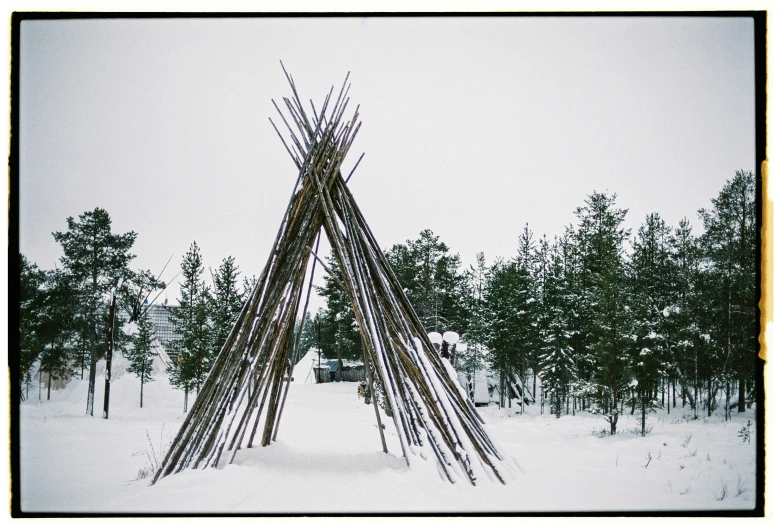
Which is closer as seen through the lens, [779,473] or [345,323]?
[779,473]

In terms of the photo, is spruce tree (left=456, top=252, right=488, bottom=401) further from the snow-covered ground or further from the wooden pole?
the wooden pole

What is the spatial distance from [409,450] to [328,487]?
0.62 m

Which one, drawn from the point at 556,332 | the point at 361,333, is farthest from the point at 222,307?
the point at 361,333

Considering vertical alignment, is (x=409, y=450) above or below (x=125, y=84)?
below

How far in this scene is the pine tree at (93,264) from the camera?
440 centimetres

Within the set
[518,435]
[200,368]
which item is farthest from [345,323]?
[518,435]

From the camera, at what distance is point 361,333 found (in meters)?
3.78

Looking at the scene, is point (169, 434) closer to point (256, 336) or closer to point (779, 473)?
point (256, 336)

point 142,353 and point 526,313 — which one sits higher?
point 526,313

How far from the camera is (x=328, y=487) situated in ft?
12.2

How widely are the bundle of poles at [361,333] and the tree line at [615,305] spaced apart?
56.1 inches

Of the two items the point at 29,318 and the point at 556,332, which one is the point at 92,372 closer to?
the point at 29,318

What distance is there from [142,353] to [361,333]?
6.98 m

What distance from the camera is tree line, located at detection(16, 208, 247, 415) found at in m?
4.26
